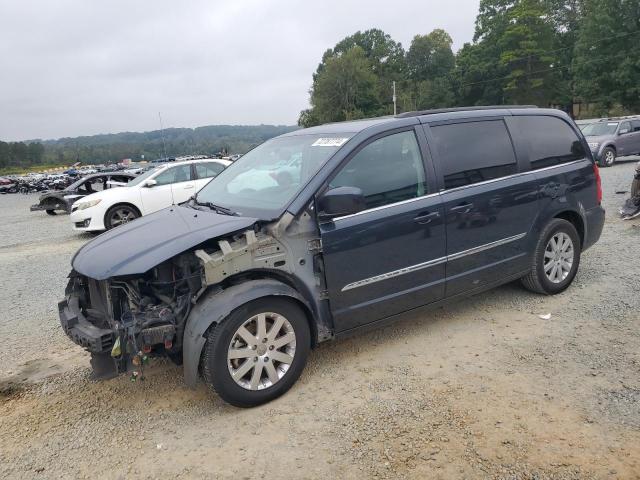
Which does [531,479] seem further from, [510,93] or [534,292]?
[510,93]

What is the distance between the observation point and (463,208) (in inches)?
157

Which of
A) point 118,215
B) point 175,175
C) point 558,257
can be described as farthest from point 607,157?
point 118,215

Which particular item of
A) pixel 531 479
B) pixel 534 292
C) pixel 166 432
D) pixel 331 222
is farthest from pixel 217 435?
pixel 534 292

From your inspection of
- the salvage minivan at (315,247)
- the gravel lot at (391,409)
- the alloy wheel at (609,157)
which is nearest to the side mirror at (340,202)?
the salvage minivan at (315,247)

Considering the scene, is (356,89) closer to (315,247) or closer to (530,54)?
(530,54)

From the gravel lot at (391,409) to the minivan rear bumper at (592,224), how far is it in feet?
2.05

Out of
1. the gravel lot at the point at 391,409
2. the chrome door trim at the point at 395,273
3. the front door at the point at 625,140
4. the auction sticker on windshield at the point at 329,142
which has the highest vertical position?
the auction sticker on windshield at the point at 329,142

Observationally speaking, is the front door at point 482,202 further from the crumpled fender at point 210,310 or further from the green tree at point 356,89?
the green tree at point 356,89

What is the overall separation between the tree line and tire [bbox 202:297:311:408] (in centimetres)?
4364

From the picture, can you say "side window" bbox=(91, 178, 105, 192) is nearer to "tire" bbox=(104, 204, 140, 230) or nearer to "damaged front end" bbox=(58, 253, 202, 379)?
"tire" bbox=(104, 204, 140, 230)

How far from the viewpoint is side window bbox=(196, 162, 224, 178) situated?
11.5 m

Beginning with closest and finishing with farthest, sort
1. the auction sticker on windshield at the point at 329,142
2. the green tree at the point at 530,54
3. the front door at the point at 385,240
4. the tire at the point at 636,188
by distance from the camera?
1. the front door at the point at 385,240
2. the auction sticker on windshield at the point at 329,142
3. the tire at the point at 636,188
4. the green tree at the point at 530,54

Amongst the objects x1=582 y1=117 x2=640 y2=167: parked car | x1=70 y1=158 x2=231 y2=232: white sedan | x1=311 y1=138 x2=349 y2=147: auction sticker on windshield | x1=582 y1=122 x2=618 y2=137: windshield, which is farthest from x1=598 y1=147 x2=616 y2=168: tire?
x1=311 y1=138 x2=349 y2=147: auction sticker on windshield

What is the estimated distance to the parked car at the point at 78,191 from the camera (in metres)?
15.1
